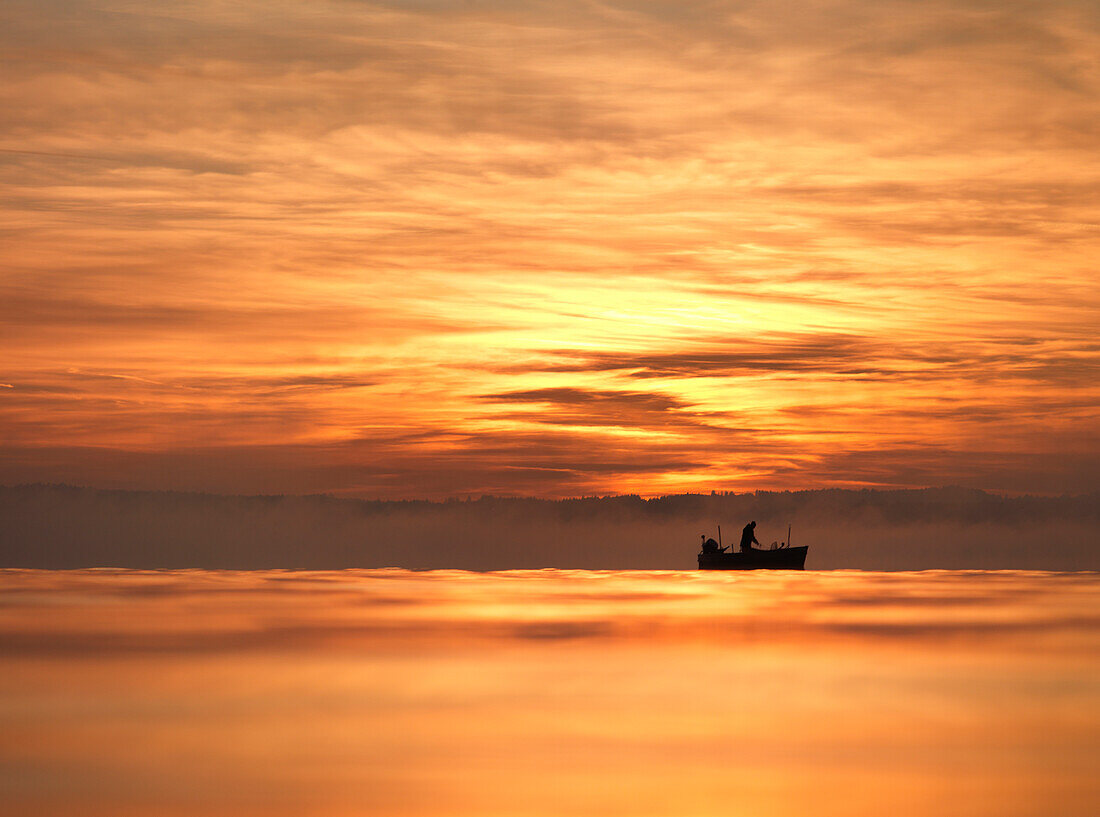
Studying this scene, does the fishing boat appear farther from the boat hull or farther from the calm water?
the calm water

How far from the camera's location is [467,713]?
2938 cm

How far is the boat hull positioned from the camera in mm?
140000

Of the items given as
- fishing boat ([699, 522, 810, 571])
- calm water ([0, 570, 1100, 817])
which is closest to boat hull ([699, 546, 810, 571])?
fishing boat ([699, 522, 810, 571])

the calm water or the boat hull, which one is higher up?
the boat hull

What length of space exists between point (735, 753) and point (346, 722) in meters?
8.44

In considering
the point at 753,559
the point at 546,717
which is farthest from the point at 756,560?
the point at 546,717

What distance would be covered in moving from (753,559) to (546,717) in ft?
373

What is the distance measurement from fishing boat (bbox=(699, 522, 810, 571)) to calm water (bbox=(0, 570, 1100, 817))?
274 feet

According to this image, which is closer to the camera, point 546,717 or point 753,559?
point 546,717

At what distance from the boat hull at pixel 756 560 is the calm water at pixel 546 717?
83696 mm

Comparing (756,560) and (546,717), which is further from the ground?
(756,560)

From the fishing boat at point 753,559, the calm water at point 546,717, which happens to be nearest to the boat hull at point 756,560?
the fishing boat at point 753,559

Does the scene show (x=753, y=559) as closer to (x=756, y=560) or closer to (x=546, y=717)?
(x=756, y=560)

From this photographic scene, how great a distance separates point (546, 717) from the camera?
28.7 m
